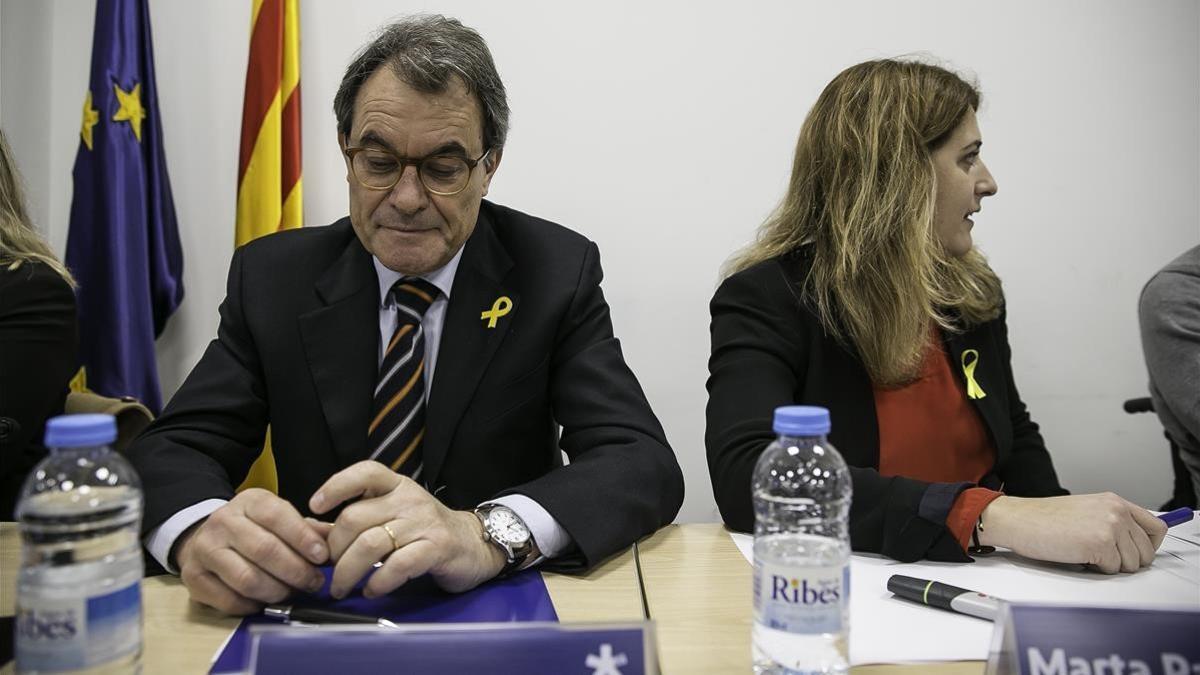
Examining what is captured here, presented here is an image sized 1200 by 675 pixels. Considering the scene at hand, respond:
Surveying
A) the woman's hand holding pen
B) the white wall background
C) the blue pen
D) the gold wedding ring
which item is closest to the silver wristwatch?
the gold wedding ring

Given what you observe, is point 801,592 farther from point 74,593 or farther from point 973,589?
point 74,593

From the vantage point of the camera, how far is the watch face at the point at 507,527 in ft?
3.45

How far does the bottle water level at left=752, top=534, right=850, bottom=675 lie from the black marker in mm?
223

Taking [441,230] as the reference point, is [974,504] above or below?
below

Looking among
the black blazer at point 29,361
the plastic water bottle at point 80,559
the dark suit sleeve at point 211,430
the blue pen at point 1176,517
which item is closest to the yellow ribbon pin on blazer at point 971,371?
the blue pen at point 1176,517

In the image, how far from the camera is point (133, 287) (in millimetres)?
2350

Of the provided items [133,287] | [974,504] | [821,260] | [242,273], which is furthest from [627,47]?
[974,504]

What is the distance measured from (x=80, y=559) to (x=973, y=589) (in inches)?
37.6

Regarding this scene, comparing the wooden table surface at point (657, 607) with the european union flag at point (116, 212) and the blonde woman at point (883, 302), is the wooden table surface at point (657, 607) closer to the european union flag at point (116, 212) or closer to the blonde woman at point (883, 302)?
the blonde woman at point (883, 302)

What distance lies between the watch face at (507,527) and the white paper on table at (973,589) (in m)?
0.32

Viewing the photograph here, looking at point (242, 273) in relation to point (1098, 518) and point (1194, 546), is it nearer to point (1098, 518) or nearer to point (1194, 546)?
Answer: point (1098, 518)

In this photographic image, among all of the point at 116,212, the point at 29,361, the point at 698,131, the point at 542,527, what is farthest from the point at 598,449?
the point at 116,212

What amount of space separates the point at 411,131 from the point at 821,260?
0.82m

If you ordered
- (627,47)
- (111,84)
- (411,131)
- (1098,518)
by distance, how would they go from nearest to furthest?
(1098,518), (411,131), (111,84), (627,47)
